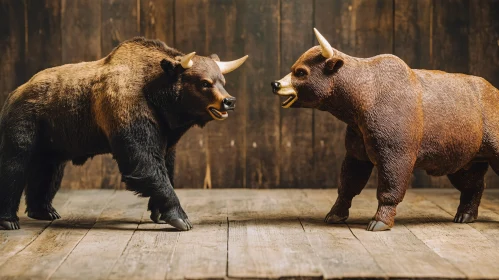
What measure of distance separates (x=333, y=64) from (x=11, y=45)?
2.55 metres

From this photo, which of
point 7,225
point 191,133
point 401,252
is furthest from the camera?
point 191,133

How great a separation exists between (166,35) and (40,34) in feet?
2.87

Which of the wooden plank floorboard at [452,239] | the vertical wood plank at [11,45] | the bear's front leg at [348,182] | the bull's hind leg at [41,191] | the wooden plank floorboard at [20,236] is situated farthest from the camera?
the vertical wood plank at [11,45]

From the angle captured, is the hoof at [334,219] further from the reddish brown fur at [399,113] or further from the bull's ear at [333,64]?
the bull's ear at [333,64]

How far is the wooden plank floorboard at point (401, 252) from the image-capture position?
2757 millimetres

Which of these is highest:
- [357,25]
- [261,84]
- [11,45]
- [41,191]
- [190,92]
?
[357,25]

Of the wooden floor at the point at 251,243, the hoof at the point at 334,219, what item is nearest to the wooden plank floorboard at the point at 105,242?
the wooden floor at the point at 251,243

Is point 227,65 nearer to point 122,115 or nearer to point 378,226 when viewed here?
point 122,115

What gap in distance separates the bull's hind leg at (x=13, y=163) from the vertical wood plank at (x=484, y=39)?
10.0ft

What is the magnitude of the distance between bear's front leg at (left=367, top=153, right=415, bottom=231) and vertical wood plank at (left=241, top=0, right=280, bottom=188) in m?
1.59

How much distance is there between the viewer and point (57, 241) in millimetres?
3373

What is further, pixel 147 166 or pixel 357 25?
pixel 357 25

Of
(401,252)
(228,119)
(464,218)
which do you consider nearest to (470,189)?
(464,218)

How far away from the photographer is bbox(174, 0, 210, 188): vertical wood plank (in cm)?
499
